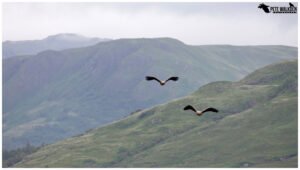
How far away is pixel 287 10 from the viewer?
118062 mm
